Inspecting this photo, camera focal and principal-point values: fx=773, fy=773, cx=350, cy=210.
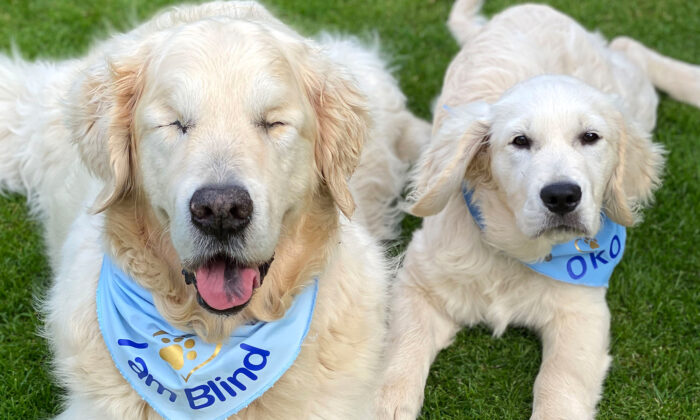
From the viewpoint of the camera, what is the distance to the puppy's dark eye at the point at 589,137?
3266 millimetres

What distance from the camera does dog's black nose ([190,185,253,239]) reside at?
85.2 inches

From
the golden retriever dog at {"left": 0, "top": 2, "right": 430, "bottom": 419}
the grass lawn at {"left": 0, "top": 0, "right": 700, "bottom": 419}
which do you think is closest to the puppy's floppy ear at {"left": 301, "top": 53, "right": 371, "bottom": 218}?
the golden retriever dog at {"left": 0, "top": 2, "right": 430, "bottom": 419}

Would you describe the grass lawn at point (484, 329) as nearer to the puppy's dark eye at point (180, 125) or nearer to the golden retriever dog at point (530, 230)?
the golden retriever dog at point (530, 230)

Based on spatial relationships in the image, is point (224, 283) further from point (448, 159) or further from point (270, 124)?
point (448, 159)

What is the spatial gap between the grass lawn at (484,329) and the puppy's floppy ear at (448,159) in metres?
0.71

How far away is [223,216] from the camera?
7.21ft

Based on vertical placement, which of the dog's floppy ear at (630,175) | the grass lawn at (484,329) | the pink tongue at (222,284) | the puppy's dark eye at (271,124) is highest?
the puppy's dark eye at (271,124)

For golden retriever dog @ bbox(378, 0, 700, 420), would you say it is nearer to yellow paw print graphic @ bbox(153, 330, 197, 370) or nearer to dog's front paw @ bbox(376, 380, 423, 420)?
dog's front paw @ bbox(376, 380, 423, 420)

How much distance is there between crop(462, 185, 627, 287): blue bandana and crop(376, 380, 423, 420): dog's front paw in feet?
2.61

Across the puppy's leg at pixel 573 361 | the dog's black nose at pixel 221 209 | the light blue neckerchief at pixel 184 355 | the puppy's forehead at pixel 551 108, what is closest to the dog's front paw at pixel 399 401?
the puppy's leg at pixel 573 361

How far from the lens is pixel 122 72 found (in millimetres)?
2527

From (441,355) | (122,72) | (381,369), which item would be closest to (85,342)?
(122,72)

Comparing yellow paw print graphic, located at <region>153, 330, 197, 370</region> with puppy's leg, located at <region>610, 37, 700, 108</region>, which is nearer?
yellow paw print graphic, located at <region>153, 330, 197, 370</region>

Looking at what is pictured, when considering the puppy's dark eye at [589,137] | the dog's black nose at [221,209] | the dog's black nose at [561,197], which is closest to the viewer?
the dog's black nose at [221,209]
